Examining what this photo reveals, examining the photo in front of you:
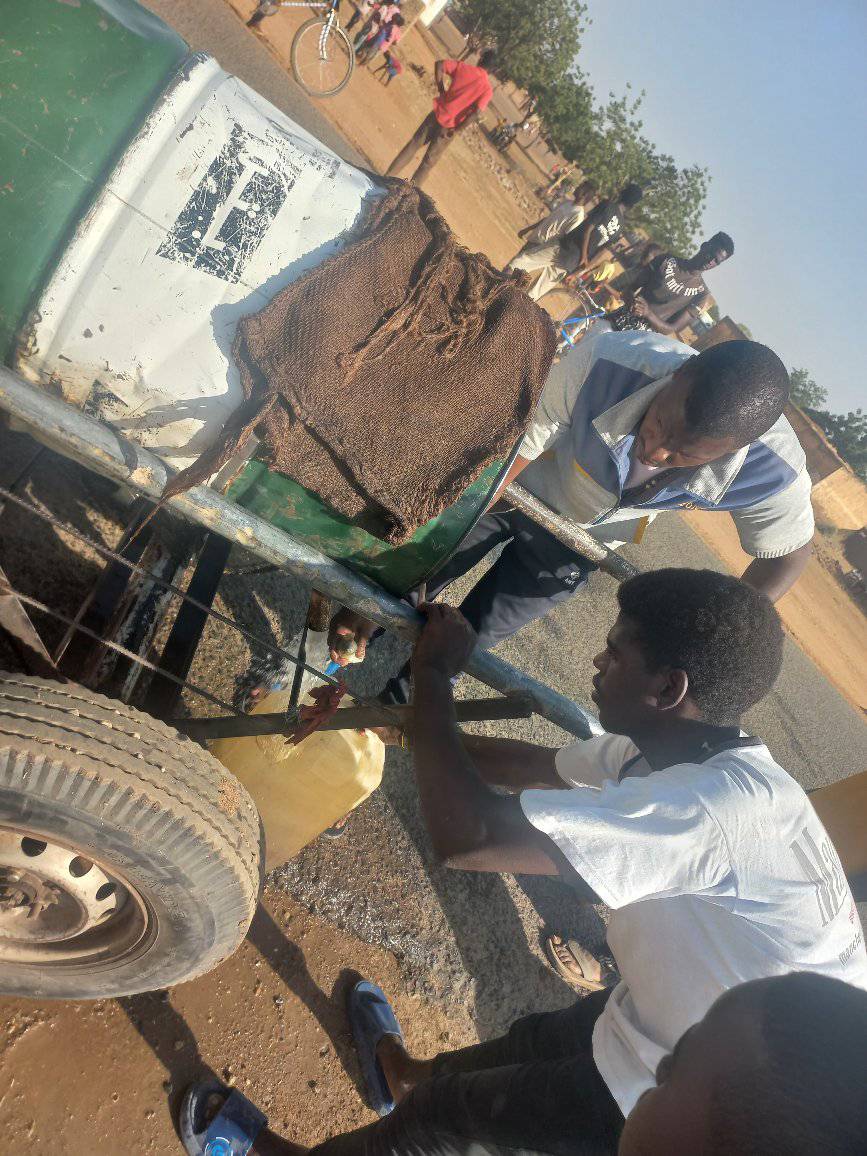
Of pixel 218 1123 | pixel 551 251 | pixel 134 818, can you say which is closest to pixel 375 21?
pixel 551 251

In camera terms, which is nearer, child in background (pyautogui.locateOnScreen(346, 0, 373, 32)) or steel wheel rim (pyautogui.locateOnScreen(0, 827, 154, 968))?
steel wheel rim (pyautogui.locateOnScreen(0, 827, 154, 968))

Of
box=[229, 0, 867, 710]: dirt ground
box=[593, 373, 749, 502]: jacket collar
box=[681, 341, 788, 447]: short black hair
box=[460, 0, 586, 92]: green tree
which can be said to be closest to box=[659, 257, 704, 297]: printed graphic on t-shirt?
box=[229, 0, 867, 710]: dirt ground

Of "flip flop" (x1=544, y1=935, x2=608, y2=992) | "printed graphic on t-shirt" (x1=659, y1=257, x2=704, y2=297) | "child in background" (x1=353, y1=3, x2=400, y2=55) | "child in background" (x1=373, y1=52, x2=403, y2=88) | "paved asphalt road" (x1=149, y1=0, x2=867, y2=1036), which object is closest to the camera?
"paved asphalt road" (x1=149, y1=0, x2=867, y2=1036)

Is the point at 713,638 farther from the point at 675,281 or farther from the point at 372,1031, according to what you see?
the point at 675,281

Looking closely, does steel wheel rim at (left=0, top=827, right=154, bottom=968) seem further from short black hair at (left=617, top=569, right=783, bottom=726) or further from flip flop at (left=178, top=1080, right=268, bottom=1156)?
short black hair at (left=617, top=569, right=783, bottom=726)

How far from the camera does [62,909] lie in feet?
5.49

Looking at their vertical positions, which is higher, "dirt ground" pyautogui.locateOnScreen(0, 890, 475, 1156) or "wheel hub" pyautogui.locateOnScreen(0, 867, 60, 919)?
"wheel hub" pyautogui.locateOnScreen(0, 867, 60, 919)

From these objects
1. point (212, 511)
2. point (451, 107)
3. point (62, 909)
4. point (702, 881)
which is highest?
point (451, 107)

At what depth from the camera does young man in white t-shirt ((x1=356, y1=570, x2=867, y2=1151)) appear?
131 centimetres

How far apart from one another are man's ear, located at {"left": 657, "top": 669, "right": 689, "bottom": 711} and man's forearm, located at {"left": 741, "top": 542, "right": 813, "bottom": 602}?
138cm

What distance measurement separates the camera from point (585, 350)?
2.42 metres

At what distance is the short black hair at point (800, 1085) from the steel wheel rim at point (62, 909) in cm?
124

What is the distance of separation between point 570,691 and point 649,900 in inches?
123

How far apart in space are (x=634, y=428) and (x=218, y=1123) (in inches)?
96.8
